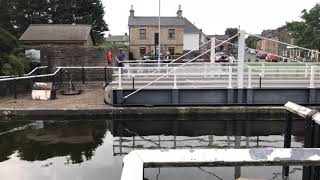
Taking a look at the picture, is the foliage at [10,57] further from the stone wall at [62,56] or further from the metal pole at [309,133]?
the metal pole at [309,133]

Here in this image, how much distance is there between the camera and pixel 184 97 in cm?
1545

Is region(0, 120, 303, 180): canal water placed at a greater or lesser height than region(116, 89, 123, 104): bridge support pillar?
lesser

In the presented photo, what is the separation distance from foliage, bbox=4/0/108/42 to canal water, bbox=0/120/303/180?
42.5m

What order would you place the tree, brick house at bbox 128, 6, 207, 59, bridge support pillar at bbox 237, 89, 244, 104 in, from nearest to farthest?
bridge support pillar at bbox 237, 89, 244, 104 → the tree → brick house at bbox 128, 6, 207, 59

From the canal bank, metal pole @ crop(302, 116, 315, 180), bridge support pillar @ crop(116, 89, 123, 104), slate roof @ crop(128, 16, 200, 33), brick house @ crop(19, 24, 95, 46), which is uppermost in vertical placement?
slate roof @ crop(128, 16, 200, 33)

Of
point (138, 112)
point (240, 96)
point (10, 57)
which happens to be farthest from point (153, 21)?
point (138, 112)

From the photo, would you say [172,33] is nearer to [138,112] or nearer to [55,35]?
[55,35]

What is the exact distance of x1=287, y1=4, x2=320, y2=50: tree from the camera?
51906 millimetres

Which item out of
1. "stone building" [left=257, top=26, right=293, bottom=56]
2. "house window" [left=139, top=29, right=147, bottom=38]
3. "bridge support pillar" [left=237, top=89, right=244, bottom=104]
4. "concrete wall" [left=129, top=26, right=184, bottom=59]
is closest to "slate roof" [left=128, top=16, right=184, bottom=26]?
"concrete wall" [left=129, top=26, right=184, bottom=59]

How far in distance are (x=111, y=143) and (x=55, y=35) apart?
2037cm

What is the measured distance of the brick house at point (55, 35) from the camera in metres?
28.6

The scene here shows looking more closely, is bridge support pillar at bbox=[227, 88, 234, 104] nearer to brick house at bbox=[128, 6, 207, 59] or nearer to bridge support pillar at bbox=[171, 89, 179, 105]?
bridge support pillar at bbox=[171, 89, 179, 105]

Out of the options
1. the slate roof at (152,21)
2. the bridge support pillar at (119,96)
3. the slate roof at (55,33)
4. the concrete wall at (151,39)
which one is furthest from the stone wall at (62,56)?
the slate roof at (152,21)

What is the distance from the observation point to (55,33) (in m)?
30.0
